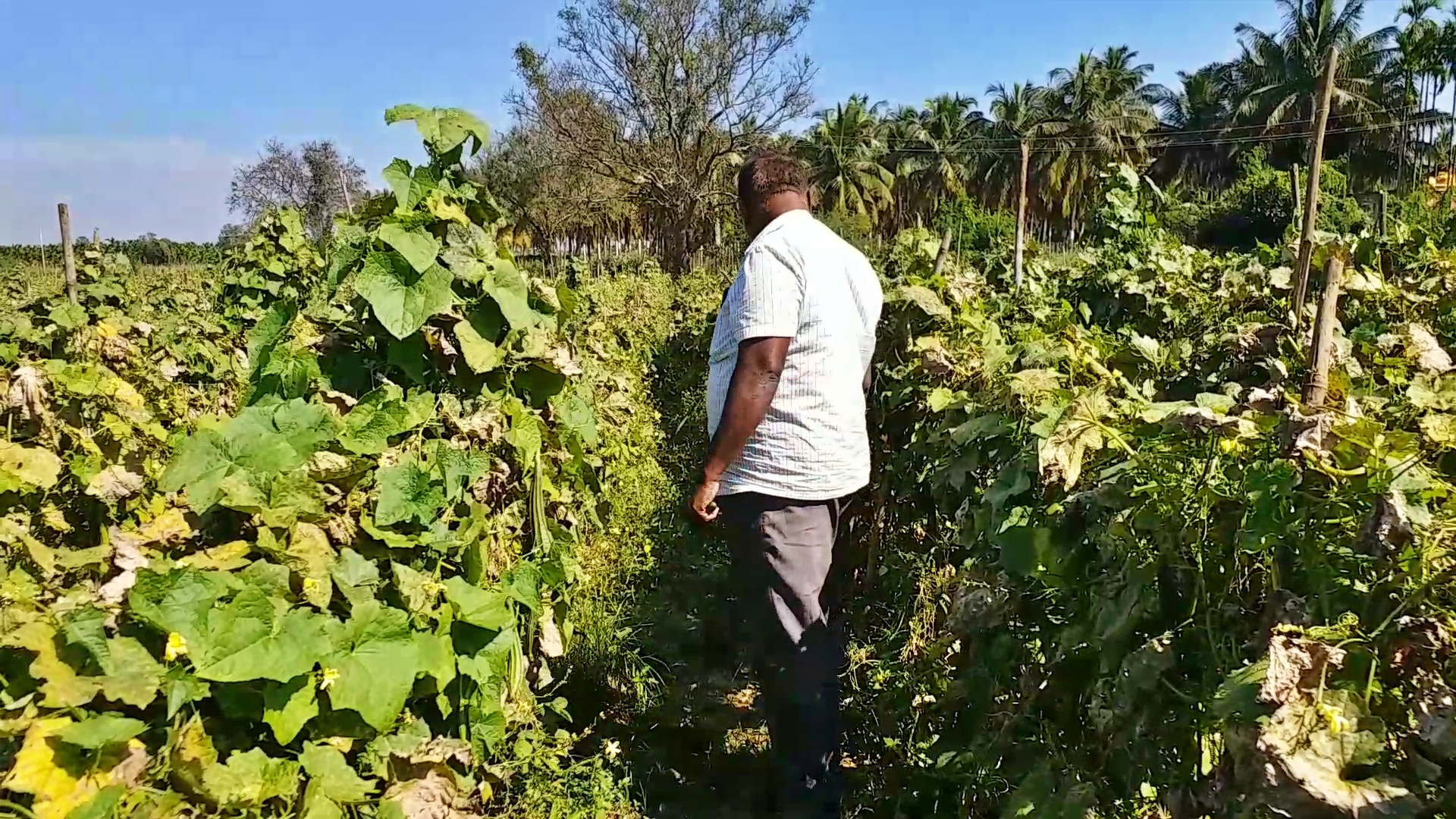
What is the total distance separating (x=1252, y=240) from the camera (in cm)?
3428

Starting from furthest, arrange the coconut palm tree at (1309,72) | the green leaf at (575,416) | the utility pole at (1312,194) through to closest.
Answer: the coconut palm tree at (1309,72), the green leaf at (575,416), the utility pole at (1312,194)

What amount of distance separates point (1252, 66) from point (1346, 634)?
53776mm

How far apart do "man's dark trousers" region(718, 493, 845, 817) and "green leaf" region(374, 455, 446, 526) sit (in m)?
0.93

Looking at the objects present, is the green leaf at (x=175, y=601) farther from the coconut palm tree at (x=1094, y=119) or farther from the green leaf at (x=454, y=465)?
the coconut palm tree at (x=1094, y=119)

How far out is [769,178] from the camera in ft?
9.86

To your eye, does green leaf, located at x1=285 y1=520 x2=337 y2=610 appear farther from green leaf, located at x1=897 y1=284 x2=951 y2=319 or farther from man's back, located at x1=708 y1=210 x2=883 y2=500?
green leaf, located at x1=897 y1=284 x2=951 y2=319

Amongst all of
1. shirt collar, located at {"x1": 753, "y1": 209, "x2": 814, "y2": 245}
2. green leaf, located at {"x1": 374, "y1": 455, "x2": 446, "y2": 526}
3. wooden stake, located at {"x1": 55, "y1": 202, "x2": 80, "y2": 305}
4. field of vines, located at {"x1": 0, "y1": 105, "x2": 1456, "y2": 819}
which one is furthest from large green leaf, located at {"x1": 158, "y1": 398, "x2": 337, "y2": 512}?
wooden stake, located at {"x1": 55, "y1": 202, "x2": 80, "y2": 305}

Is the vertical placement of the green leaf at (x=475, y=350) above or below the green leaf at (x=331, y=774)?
above

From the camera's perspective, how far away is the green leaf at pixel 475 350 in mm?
2785

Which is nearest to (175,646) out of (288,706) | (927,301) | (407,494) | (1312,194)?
(288,706)

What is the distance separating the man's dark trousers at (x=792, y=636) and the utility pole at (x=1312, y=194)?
1430 mm

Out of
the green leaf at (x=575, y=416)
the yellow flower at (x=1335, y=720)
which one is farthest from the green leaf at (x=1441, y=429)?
the green leaf at (x=575, y=416)

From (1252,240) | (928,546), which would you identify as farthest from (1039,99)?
(928,546)

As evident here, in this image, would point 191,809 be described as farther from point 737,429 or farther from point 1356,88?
point 1356,88
